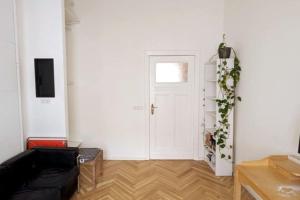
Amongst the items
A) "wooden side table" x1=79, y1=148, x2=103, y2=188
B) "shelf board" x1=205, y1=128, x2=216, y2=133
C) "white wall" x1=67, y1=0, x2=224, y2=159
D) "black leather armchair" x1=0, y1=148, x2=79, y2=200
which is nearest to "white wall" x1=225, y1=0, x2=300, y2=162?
"shelf board" x1=205, y1=128, x2=216, y2=133

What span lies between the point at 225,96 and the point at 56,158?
2.75 meters

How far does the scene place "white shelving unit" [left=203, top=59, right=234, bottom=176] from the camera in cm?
349

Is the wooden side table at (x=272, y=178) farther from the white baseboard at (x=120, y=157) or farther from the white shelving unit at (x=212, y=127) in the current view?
the white baseboard at (x=120, y=157)

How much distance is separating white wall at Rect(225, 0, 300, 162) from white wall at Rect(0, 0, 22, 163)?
3304mm

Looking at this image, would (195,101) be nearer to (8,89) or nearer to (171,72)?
(171,72)

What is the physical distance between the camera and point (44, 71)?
3043 millimetres

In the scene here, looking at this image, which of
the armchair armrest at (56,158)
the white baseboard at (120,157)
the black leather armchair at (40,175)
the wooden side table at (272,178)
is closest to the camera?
the wooden side table at (272,178)

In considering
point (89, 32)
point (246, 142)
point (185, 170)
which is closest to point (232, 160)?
point (246, 142)

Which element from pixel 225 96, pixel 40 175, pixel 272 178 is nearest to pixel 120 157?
pixel 40 175

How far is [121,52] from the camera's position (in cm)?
410

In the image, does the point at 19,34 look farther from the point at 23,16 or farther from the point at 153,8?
the point at 153,8

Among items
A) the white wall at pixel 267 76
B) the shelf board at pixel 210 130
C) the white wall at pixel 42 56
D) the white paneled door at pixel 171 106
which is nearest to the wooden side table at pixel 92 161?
the white wall at pixel 42 56

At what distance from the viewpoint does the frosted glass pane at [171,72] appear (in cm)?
418

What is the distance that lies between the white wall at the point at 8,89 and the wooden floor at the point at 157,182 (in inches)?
43.8
